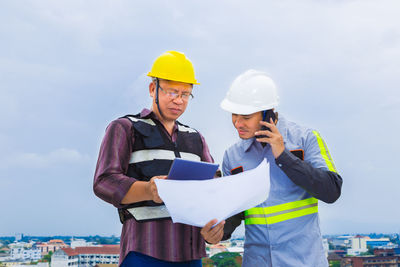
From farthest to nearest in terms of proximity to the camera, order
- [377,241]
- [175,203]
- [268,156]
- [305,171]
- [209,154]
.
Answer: [377,241] → [209,154] → [268,156] → [305,171] → [175,203]

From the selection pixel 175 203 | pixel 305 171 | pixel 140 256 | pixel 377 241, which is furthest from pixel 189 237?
pixel 377 241

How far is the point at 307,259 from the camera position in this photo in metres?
2.97

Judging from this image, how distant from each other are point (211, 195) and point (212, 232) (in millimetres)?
496

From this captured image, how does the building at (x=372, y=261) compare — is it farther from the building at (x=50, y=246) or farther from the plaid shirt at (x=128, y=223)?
the plaid shirt at (x=128, y=223)

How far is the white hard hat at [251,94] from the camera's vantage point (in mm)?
3104

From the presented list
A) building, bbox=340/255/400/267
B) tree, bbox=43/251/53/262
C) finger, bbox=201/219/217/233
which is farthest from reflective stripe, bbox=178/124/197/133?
tree, bbox=43/251/53/262

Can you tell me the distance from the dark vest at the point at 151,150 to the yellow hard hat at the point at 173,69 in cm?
33

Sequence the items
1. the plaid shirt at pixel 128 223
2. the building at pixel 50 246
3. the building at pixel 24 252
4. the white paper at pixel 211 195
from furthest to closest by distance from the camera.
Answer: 1. the building at pixel 50 246
2. the building at pixel 24 252
3. the plaid shirt at pixel 128 223
4. the white paper at pixel 211 195

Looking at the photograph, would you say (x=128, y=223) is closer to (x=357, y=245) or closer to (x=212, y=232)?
(x=212, y=232)

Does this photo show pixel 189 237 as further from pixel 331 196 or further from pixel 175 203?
pixel 331 196

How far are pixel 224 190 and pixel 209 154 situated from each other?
1089 mm

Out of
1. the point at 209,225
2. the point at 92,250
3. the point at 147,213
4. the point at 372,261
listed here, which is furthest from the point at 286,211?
the point at 372,261

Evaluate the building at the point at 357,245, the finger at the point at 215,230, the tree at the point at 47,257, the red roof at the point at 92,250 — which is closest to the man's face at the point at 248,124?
the finger at the point at 215,230

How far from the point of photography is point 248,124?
121 inches
